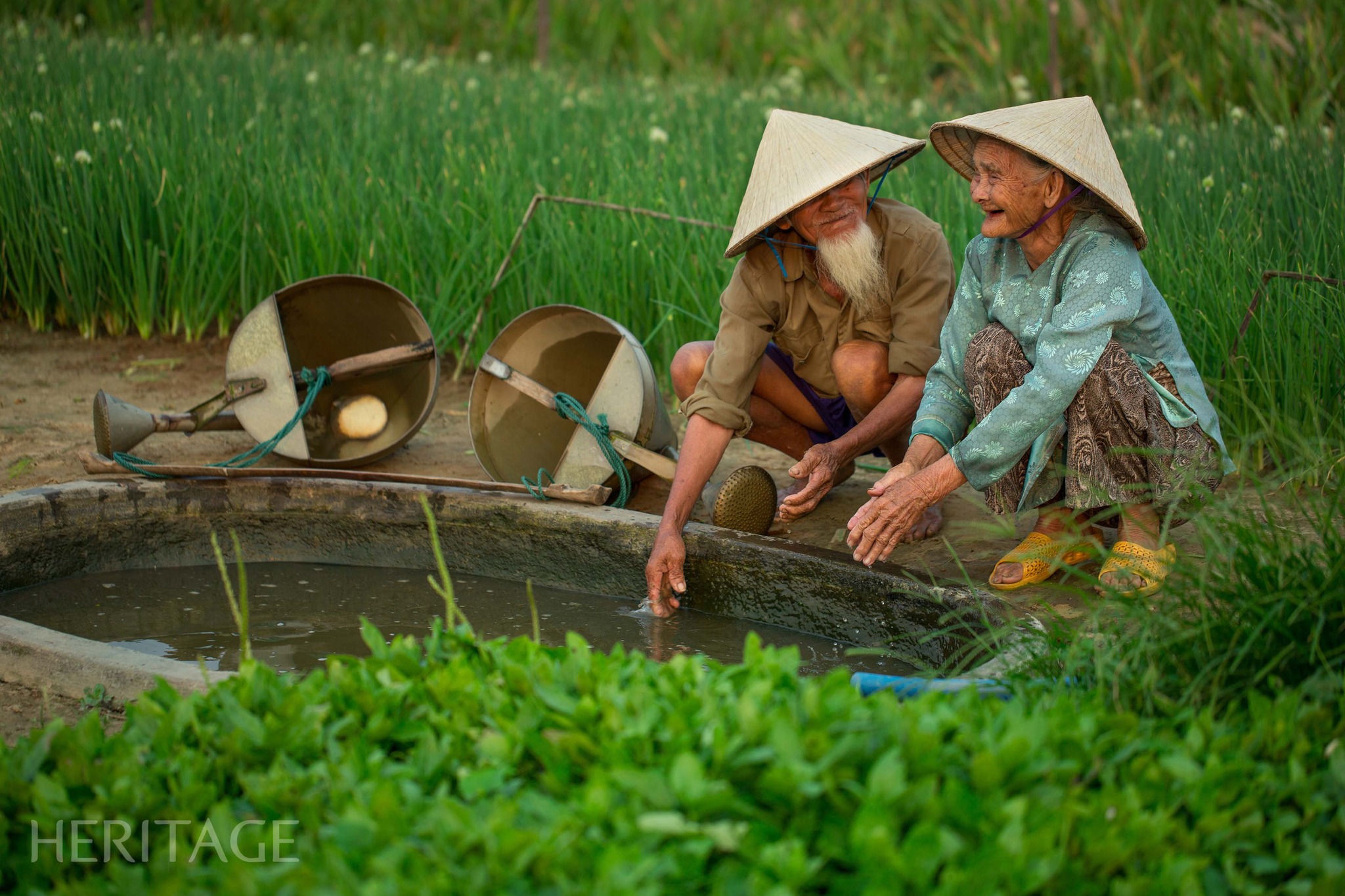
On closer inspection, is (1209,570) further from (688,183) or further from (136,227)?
(136,227)

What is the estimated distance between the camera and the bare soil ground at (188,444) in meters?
2.80

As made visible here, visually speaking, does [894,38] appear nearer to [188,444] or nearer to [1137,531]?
[188,444]

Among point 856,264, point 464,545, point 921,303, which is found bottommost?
point 464,545

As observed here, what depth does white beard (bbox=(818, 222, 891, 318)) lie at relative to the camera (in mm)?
Result: 2715

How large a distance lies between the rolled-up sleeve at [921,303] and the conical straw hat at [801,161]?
0.85 feet

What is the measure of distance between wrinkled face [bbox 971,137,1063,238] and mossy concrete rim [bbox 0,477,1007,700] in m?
0.77

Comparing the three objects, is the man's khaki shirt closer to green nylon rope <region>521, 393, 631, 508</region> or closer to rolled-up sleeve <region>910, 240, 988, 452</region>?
rolled-up sleeve <region>910, 240, 988, 452</region>

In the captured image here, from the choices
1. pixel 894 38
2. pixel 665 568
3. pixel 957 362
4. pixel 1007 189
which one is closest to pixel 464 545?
pixel 665 568

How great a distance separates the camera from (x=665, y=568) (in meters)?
2.65

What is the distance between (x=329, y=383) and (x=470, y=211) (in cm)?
95

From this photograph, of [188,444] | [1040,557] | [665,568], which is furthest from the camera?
[188,444]

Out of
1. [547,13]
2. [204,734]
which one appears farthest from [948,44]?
[204,734]

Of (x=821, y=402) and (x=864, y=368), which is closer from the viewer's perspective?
(x=864, y=368)

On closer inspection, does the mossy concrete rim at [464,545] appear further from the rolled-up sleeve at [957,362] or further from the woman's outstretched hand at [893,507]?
the rolled-up sleeve at [957,362]
